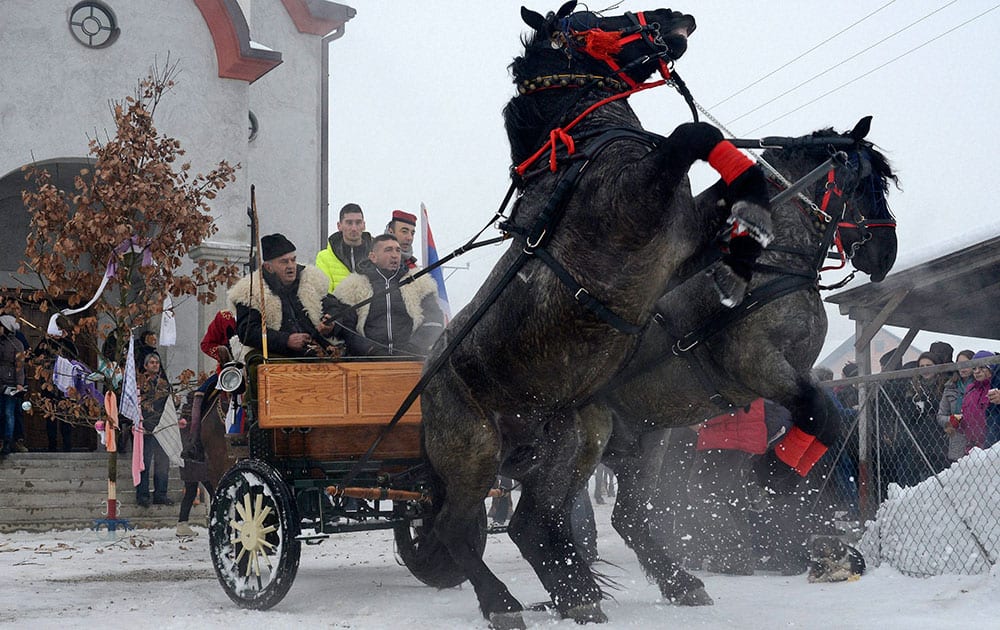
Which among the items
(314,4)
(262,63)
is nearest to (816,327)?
(262,63)

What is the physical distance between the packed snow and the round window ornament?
26.8 feet

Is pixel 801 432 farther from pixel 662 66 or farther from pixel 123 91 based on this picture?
pixel 123 91

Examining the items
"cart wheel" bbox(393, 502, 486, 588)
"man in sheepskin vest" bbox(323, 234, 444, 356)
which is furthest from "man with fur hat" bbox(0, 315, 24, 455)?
"cart wheel" bbox(393, 502, 486, 588)

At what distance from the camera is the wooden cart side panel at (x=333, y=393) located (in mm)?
5879

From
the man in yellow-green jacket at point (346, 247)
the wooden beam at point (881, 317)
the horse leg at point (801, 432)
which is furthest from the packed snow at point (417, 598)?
the wooden beam at point (881, 317)

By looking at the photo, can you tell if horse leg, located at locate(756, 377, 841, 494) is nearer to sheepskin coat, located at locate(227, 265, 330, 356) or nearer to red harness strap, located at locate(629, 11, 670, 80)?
red harness strap, located at locate(629, 11, 670, 80)

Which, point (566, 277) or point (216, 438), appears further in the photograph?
point (216, 438)

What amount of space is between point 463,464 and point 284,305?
2078mm

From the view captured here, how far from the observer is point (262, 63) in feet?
48.7

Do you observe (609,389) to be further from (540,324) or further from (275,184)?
(275,184)

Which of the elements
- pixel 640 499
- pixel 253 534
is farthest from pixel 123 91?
pixel 640 499

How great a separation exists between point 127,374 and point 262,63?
593 centimetres

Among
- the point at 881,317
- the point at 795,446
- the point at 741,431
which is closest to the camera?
the point at 795,446

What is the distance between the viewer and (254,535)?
19.4ft
